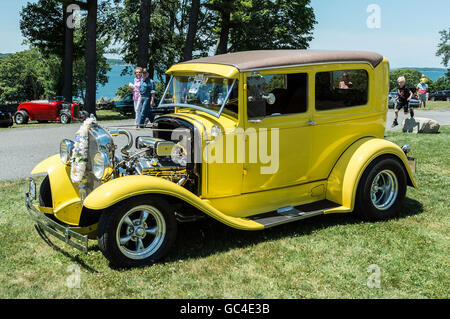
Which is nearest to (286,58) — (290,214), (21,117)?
(290,214)

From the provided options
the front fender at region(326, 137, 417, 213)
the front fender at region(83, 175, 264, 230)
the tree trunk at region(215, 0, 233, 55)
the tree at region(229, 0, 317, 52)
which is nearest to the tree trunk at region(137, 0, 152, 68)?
the tree trunk at region(215, 0, 233, 55)

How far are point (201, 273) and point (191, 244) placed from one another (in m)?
0.71

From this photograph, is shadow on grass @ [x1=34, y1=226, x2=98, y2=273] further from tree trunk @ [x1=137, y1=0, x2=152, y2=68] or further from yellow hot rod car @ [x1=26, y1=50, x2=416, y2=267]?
tree trunk @ [x1=137, y1=0, x2=152, y2=68]

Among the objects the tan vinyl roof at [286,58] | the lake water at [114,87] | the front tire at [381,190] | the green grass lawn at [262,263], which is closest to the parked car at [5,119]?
the green grass lawn at [262,263]

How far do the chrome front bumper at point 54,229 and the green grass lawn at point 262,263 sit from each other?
0.29m

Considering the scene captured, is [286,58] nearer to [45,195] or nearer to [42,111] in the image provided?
[45,195]

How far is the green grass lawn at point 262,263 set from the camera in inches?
145

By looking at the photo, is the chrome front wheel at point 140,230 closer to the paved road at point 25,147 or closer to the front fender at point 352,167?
→ the front fender at point 352,167

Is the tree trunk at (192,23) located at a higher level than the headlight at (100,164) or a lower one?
higher

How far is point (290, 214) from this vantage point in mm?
4879

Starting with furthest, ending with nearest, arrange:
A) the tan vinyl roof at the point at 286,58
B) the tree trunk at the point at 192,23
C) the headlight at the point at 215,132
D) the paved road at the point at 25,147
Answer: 1. the tree trunk at the point at 192,23
2. the paved road at the point at 25,147
3. the tan vinyl roof at the point at 286,58
4. the headlight at the point at 215,132

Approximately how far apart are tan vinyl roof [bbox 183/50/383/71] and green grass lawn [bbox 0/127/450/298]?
2.03m

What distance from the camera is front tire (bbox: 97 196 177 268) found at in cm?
389

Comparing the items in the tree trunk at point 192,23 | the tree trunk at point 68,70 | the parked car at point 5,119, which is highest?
the tree trunk at point 192,23
